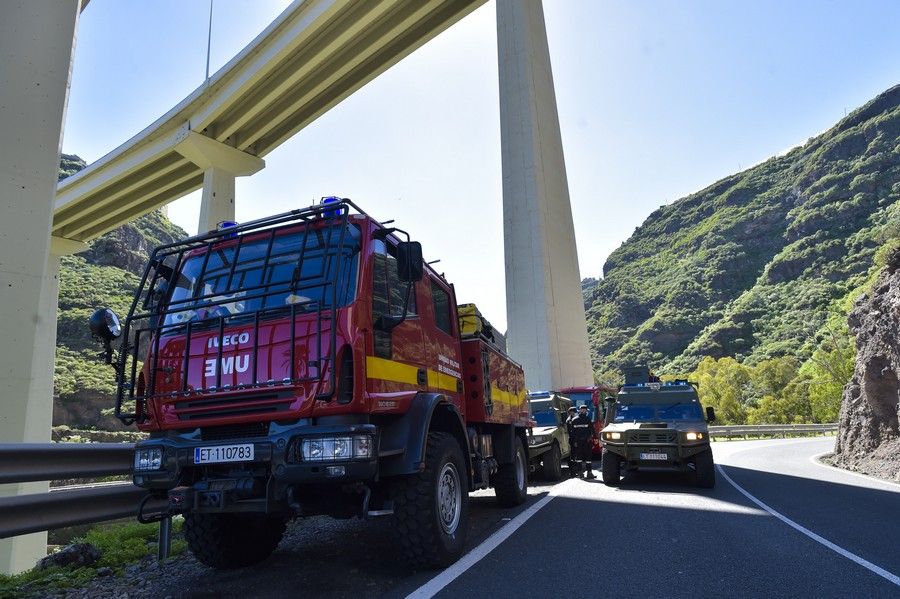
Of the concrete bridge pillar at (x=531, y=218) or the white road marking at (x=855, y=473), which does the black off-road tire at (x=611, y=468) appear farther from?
the concrete bridge pillar at (x=531, y=218)

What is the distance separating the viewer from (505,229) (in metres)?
26.1

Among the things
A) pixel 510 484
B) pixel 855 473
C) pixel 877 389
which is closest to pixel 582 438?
pixel 510 484

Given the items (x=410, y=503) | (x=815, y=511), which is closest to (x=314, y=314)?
(x=410, y=503)

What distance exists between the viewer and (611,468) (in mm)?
10375

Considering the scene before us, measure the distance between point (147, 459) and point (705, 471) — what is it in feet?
29.3

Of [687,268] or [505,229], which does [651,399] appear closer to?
[505,229]

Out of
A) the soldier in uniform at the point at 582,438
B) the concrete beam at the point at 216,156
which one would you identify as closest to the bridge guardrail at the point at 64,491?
the soldier in uniform at the point at 582,438

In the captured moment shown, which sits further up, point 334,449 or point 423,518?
point 334,449

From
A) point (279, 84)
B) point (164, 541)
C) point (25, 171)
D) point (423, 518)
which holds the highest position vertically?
point (279, 84)

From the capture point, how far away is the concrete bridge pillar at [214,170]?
1972 cm

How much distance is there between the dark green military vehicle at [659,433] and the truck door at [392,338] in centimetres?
657

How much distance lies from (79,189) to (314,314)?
25479 millimetres

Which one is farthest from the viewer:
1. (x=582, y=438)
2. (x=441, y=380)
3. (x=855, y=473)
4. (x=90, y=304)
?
(x=90, y=304)

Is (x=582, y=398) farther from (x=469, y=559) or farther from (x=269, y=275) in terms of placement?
(x=269, y=275)
